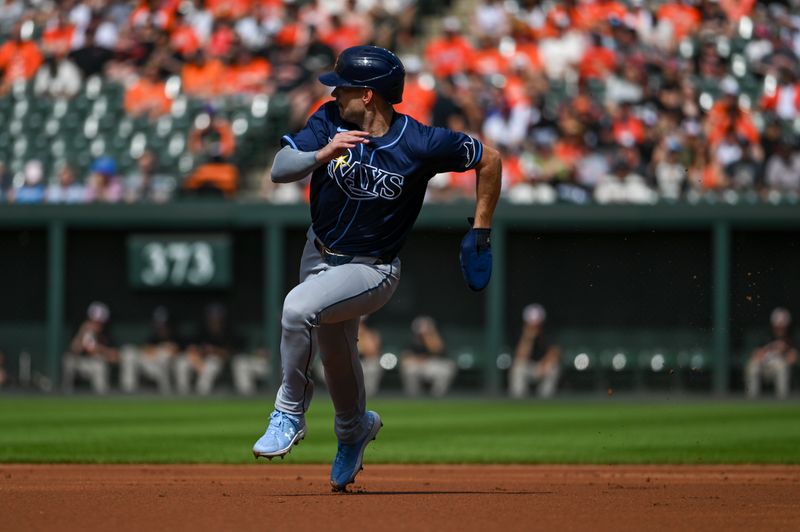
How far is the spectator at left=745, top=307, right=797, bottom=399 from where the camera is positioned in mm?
17953

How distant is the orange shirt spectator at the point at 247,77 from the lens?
1855 centimetres

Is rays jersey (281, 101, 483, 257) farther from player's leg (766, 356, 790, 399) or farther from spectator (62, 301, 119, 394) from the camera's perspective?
spectator (62, 301, 119, 394)

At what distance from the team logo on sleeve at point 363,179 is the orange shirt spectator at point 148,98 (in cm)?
1281

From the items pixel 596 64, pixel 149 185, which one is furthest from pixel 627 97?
pixel 149 185

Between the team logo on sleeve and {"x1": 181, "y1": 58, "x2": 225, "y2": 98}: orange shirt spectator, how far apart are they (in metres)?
12.7

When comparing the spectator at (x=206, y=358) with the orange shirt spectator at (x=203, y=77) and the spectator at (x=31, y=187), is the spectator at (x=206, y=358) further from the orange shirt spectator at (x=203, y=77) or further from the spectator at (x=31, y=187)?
the orange shirt spectator at (x=203, y=77)

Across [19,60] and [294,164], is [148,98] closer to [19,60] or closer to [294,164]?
[19,60]

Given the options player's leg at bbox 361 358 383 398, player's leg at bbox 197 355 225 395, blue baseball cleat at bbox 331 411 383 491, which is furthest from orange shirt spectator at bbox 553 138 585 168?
blue baseball cleat at bbox 331 411 383 491

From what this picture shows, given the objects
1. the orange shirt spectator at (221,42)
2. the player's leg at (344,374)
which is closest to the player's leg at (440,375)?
the orange shirt spectator at (221,42)

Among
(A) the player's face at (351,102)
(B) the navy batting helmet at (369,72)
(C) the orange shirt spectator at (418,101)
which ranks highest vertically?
(C) the orange shirt spectator at (418,101)

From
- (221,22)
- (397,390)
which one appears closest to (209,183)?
(221,22)

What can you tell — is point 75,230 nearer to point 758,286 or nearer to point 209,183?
point 209,183

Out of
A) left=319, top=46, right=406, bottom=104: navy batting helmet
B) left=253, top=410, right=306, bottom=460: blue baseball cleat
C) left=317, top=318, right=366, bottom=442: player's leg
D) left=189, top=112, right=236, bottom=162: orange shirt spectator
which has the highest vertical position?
left=189, top=112, right=236, bottom=162: orange shirt spectator

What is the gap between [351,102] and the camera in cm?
622
